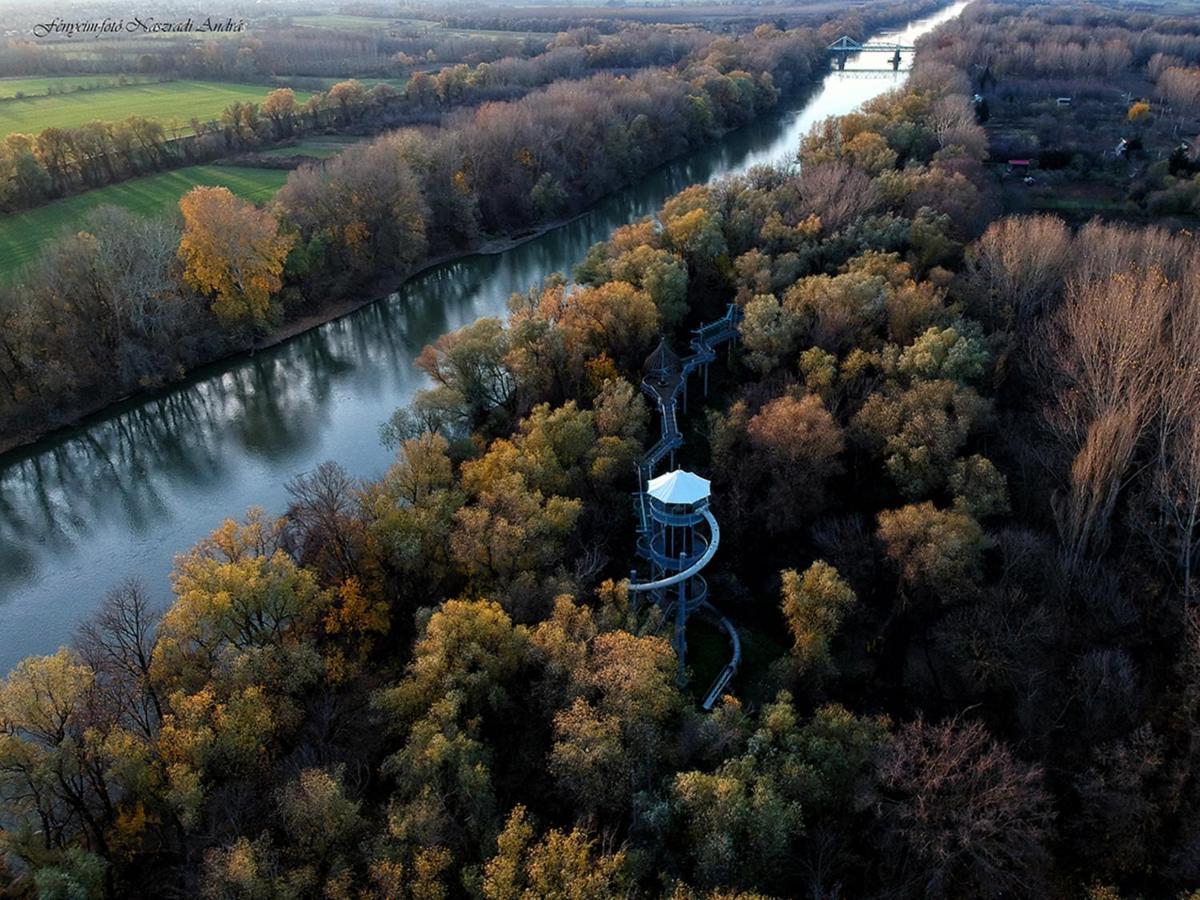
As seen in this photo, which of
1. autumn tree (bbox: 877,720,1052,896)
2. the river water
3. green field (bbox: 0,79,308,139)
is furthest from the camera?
green field (bbox: 0,79,308,139)

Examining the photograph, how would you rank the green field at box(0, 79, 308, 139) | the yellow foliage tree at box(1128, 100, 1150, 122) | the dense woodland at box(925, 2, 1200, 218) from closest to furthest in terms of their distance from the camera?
the dense woodland at box(925, 2, 1200, 218), the yellow foliage tree at box(1128, 100, 1150, 122), the green field at box(0, 79, 308, 139)

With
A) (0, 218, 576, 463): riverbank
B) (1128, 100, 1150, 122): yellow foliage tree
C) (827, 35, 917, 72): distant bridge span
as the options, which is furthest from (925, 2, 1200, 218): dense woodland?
(0, 218, 576, 463): riverbank

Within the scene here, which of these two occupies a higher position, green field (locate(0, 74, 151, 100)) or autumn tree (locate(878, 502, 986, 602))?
green field (locate(0, 74, 151, 100))

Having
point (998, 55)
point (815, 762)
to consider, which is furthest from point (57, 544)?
point (998, 55)

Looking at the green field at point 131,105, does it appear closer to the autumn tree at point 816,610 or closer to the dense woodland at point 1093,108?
the dense woodland at point 1093,108

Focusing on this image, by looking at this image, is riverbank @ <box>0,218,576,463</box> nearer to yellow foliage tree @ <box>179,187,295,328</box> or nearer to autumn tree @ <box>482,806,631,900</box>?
yellow foliage tree @ <box>179,187,295,328</box>

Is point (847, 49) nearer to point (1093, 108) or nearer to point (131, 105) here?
point (1093, 108)

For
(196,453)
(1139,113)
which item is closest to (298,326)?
(196,453)
